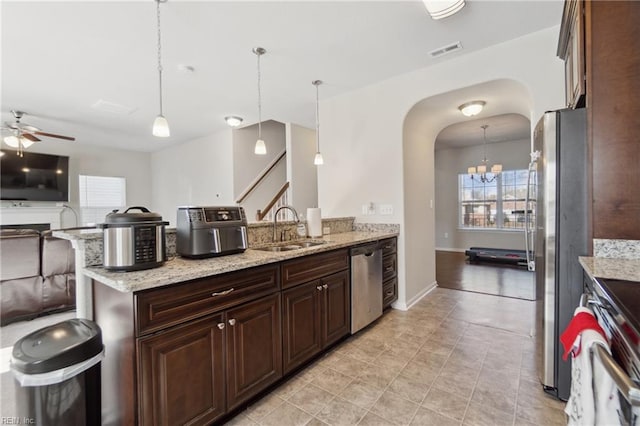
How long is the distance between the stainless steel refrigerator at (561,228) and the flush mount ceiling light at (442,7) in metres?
1.06

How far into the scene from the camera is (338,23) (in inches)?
93.0

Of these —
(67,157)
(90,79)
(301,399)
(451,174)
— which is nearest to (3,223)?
(67,157)

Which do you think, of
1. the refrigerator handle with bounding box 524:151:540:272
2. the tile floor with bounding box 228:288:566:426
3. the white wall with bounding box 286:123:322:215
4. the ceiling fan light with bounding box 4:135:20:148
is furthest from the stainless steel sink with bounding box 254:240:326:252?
the ceiling fan light with bounding box 4:135:20:148

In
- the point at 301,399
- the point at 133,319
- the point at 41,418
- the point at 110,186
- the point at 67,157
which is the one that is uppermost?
the point at 67,157

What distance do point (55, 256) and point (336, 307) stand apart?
10.9ft

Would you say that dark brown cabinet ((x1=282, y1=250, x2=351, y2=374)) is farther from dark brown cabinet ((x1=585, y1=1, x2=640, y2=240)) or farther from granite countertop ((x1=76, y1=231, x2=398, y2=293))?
dark brown cabinet ((x1=585, y1=1, x2=640, y2=240))

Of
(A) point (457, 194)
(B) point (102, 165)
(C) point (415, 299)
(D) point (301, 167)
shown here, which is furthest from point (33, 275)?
(A) point (457, 194)

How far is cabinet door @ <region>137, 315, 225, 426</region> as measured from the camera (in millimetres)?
1257

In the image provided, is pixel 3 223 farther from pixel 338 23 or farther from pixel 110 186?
pixel 338 23

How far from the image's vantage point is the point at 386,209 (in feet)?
11.4

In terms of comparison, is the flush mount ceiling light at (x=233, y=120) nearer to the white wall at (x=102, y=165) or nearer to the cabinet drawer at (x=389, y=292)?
the cabinet drawer at (x=389, y=292)

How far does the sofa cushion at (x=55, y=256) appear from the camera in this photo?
3186 mm

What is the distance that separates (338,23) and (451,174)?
6.33m

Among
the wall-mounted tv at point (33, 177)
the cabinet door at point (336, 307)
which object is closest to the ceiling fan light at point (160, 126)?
the cabinet door at point (336, 307)
